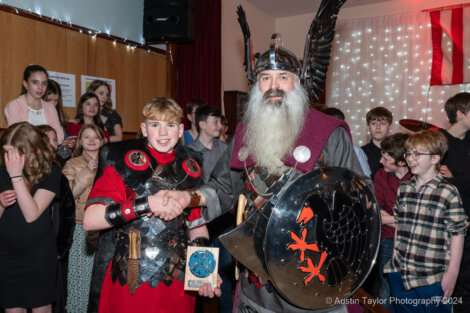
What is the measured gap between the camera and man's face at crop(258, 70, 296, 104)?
1.89 metres

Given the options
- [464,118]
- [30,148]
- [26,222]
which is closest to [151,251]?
[26,222]

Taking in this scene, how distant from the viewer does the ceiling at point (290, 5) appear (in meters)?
7.50

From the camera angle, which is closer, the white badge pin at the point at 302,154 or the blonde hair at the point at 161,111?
the white badge pin at the point at 302,154

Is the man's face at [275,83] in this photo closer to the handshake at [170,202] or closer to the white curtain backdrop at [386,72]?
the handshake at [170,202]

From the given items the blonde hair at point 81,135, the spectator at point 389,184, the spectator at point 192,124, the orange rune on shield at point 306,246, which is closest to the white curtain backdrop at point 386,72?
the spectator at point 192,124

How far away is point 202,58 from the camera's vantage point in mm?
6395

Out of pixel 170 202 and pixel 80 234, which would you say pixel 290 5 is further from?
pixel 170 202

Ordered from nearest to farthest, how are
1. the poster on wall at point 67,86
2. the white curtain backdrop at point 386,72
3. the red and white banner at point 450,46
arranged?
the poster on wall at point 67,86, the red and white banner at point 450,46, the white curtain backdrop at point 386,72

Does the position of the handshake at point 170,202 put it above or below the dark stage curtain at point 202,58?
below

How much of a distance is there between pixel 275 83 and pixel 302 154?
0.39 metres

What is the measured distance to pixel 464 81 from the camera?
21.9ft

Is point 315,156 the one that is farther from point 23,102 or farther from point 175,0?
point 175,0

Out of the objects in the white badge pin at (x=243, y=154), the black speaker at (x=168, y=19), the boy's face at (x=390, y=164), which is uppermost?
the black speaker at (x=168, y=19)

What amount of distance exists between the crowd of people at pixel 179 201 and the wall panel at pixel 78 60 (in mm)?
Result: 636
